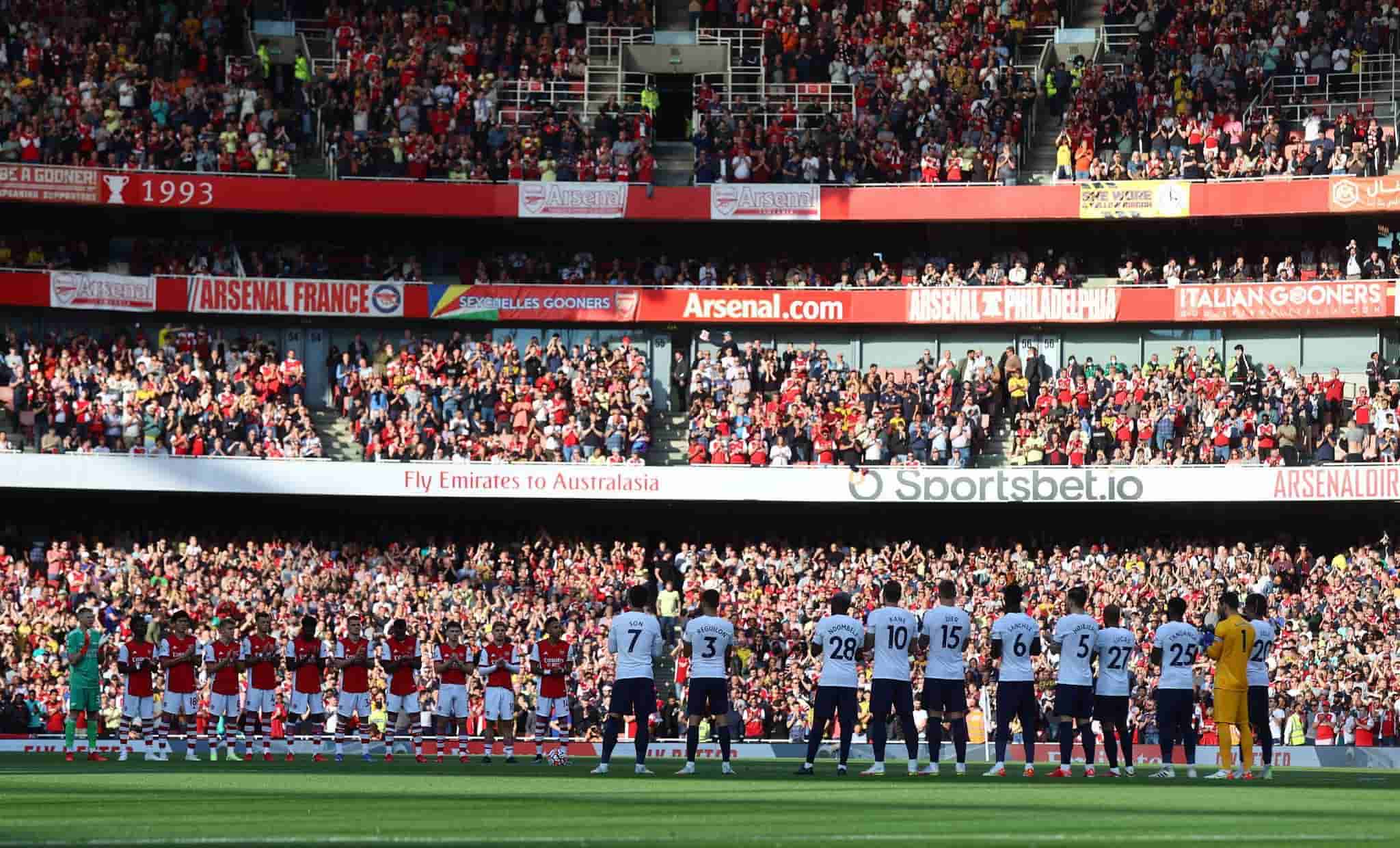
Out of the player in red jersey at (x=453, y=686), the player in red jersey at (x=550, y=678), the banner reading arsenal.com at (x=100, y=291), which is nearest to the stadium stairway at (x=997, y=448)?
the player in red jersey at (x=550, y=678)

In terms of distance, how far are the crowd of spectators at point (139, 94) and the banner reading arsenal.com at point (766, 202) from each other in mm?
10235

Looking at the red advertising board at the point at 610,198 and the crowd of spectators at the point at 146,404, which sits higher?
the red advertising board at the point at 610,198

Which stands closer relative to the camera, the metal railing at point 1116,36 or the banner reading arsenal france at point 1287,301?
the banner reading arsenal france at point 1287,301

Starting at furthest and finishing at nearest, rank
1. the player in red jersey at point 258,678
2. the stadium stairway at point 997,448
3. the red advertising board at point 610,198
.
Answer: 1. the red advertising board at point 610,198
2. the stadium stairway at point 997,448
3. the player in red jersey at point 258,678

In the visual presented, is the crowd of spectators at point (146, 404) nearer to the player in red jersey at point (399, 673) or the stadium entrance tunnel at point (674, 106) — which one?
the stadium entrance tunnel at point (674, 106)

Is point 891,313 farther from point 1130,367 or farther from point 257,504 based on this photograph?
point 257,504

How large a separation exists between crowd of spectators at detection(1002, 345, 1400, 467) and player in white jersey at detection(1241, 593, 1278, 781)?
19.9 m

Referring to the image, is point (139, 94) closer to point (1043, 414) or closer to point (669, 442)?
point (669, 442)

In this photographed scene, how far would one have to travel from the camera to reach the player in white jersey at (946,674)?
21250 mm

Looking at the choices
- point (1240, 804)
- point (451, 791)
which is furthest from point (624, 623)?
point (1240, 804)

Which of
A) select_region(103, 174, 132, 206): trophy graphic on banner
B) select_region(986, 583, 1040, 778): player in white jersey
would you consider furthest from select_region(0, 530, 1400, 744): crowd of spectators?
select_region(986, 583, 1040, 778): player in white jersey

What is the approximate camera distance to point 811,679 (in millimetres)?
34344

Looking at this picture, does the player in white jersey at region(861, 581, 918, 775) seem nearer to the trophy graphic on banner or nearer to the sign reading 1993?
the sign reading 1993

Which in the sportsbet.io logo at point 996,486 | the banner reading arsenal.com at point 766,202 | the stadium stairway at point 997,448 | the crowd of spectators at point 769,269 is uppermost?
the banner reading arsenal.com at point 766,202
